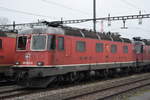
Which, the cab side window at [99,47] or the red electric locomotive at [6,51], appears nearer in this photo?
the red electric locomotive at [6,51]

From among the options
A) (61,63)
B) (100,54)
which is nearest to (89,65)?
(100,54)

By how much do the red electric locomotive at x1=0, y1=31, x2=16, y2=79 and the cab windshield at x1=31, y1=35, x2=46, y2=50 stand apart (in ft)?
8.85

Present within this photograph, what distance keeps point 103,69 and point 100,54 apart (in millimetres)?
1278

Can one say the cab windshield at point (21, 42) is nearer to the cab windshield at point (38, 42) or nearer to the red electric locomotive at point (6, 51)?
the cab windshield at point (38, 42)

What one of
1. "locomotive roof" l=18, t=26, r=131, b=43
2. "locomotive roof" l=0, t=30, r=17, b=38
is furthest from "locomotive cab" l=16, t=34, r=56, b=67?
"locomotive roof" l=0, t=30, r=17, b=38

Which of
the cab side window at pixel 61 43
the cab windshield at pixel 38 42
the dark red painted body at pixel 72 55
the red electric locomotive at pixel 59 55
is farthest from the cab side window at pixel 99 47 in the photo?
the cab windshield at pixel 38 42

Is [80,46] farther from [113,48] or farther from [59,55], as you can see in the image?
[113,48]

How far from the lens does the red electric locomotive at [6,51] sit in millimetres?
15137

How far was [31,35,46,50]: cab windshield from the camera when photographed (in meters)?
13.0

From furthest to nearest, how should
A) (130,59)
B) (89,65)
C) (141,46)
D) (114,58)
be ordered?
(141,46) < (130,59) < (114,58) < (89,65)

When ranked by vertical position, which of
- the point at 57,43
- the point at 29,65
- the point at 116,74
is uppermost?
the point at 57,43

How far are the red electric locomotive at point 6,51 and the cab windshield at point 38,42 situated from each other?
2696 mm

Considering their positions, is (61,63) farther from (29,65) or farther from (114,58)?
(114,58)

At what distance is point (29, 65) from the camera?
42.6 ft
